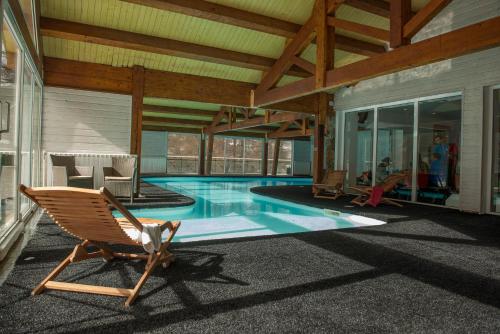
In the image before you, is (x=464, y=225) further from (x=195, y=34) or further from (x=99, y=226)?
(x=195, y=34)

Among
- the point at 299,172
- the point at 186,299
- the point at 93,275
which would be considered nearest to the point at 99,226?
the point at 93,275

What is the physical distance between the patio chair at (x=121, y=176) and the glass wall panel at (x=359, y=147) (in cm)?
582

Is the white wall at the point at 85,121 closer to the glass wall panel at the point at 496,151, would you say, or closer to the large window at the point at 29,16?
the large window at the point at 29,16

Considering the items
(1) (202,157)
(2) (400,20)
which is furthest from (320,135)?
(1) (202,157)

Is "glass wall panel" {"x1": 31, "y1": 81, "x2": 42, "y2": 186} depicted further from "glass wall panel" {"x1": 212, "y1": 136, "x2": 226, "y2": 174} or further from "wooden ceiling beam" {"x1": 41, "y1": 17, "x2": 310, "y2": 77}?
"glass wall panel" {"x1": 212, "y1": 136, "x2": 226, "y2": 174}

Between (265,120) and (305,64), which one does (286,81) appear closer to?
(305,64)

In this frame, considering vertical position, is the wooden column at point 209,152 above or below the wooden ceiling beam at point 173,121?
below

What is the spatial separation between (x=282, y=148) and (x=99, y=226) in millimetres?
21031

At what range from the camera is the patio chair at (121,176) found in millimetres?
6719

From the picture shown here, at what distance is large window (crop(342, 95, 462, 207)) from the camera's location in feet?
22.8

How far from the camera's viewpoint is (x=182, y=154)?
65.9 ft

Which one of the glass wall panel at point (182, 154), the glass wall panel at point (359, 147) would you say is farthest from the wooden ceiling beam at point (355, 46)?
the glass wall panel at point (182, 154)

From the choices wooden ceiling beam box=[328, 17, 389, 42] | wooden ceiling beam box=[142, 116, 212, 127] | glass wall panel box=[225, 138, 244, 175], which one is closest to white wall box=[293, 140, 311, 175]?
glass wall panel box=[225, 138, 244, 175]

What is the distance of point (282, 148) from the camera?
23047 mm
